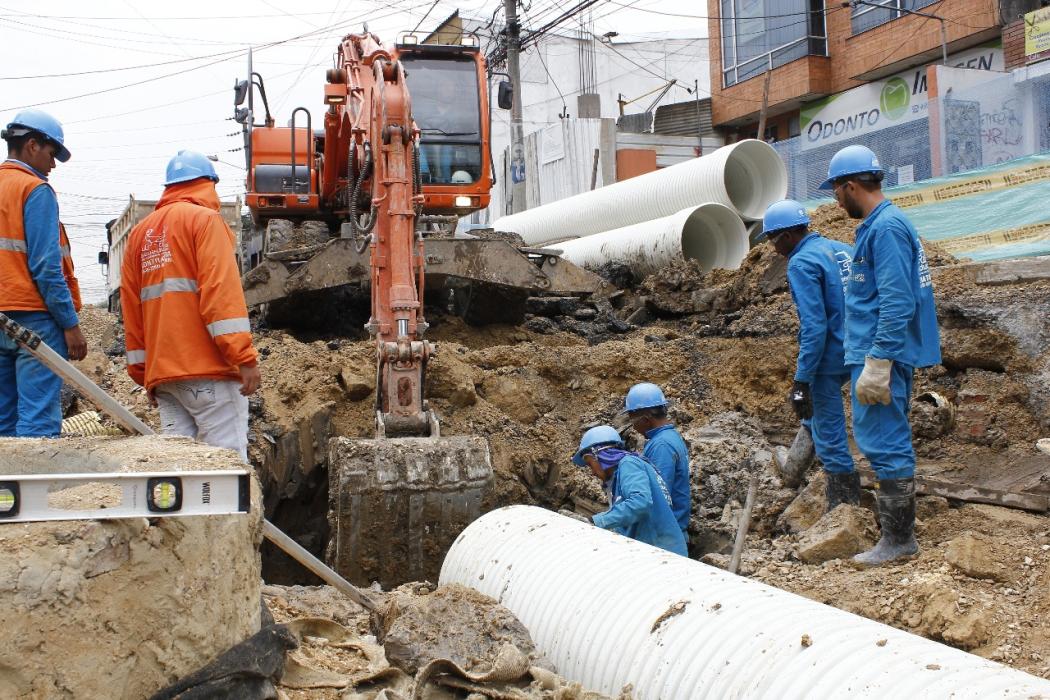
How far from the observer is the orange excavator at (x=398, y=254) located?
5.05 m

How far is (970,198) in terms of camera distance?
9.26 m

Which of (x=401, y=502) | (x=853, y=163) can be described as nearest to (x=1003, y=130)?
(x=853, y=163)

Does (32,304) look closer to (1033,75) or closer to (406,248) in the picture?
(406,248)

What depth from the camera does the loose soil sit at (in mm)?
4082

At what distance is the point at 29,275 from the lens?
14.6 feet

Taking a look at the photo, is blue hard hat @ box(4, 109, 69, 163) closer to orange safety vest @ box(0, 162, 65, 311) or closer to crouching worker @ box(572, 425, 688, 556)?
orange safety vest @ box(0, 162, 65, 311)

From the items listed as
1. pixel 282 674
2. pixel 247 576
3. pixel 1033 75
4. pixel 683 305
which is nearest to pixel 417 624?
pixel 282 674

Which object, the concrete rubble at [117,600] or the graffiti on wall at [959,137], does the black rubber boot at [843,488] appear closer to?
the concrete rubble at [117,600]

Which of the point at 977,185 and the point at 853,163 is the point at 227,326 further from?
the point at 977,185

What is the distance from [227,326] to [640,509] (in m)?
1.98

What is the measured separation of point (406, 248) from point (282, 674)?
3.38m

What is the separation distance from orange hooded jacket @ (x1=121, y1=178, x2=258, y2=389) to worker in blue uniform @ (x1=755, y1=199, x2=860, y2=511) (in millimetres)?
2786

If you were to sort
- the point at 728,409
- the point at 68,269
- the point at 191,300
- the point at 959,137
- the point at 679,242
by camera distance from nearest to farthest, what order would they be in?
the point at 191,300 < the point at 68,269 < the point at 728,409 < the point at 679,242 < the point at 959,137

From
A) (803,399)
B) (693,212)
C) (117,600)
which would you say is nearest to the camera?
(117,600)
